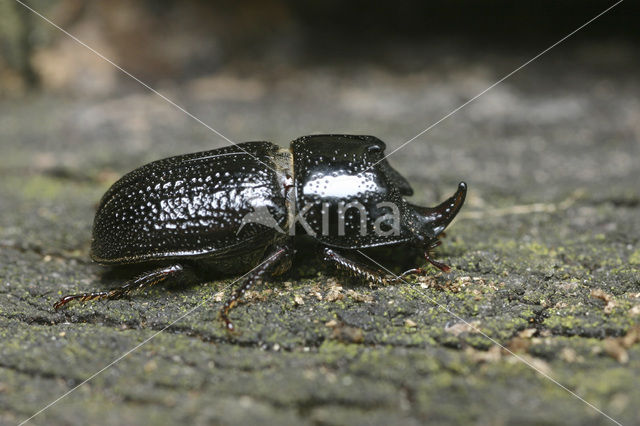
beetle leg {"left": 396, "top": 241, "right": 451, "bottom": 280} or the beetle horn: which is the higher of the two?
the beetle horn

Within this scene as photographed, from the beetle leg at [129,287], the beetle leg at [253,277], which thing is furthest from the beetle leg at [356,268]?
the beetle leg at [129,287]

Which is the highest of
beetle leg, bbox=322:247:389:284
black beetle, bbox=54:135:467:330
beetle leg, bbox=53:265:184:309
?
black beetle, bbox=54:135:467:330

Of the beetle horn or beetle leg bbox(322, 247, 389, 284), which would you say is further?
the beetle horn

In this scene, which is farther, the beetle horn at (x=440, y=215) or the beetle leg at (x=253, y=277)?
the beetle horn at (x=440, y=215)

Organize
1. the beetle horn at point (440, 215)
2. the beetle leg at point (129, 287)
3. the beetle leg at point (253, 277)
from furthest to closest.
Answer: the beetle horn at point (440, 215)
the beetle leg at point (129, 287)
the beetle leg at point (253, 277)

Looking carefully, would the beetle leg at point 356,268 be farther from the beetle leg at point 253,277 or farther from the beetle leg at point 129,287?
the beetle leg at point 129,287

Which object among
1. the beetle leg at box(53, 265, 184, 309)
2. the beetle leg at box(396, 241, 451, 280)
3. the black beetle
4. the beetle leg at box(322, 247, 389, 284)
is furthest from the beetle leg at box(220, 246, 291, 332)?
the beetle leg at box(396, 241, 451, 280)

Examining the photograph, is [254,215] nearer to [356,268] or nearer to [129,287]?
[356,268]

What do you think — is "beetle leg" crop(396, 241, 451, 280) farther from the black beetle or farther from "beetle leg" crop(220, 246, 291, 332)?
"beetle leg" crop(220, 246, 291, 332)
